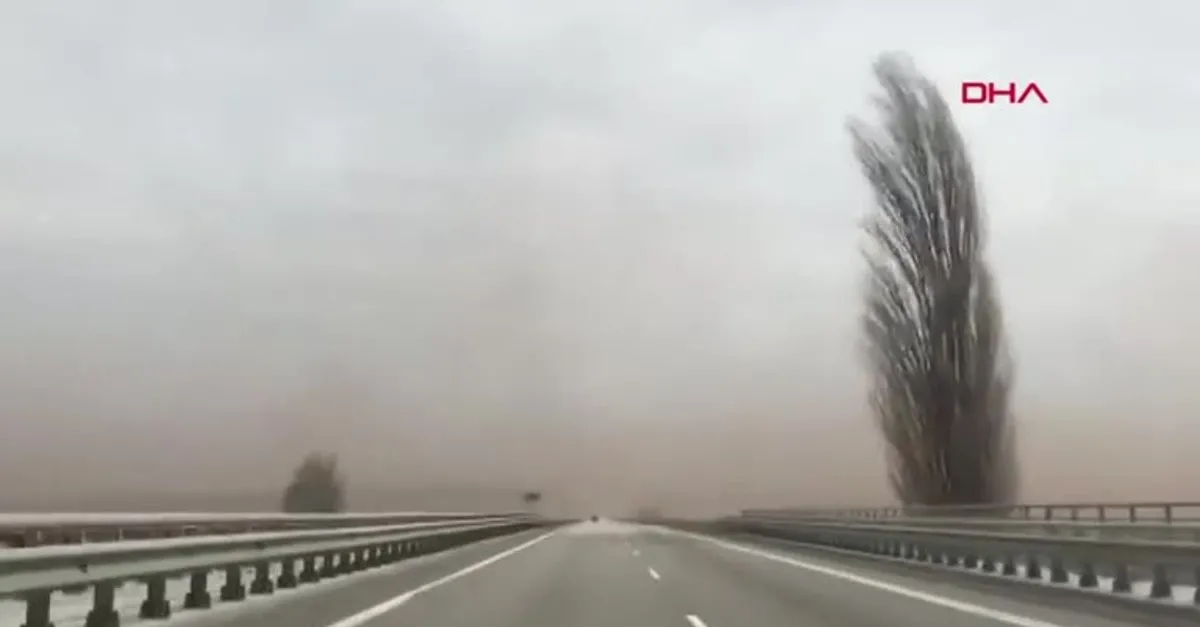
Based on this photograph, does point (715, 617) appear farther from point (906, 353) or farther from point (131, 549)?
point (906, 353)

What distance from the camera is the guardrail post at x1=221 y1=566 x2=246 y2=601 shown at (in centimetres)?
1695

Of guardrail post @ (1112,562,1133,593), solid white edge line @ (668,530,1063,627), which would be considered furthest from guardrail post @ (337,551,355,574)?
guardrail post @ (1112,562,1133,593)

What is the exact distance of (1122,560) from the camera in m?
16.3

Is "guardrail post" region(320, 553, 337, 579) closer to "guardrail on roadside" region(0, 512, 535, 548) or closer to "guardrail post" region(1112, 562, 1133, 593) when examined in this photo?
"guardrail on roadside" region(0, 512, 535, 548)

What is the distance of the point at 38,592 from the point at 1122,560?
1255cm

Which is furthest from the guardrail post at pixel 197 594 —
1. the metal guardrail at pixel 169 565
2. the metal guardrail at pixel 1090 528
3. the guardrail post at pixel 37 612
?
the metal guardrail at pixel 1090 528

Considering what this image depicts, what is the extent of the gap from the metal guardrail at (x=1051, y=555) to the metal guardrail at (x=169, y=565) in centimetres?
1095

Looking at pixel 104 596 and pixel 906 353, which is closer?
pixel 104 596

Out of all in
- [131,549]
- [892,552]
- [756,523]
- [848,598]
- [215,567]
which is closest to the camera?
[131,549]

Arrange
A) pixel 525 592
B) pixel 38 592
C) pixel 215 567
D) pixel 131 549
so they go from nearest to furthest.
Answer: pixel 38 592, pixel 131 549, pixel 215 567, pixel 525 592

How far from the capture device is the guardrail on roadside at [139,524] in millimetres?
21339

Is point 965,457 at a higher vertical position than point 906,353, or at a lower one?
lower

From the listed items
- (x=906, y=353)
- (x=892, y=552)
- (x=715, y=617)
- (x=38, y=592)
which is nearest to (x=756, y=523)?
(x=906, y=353)

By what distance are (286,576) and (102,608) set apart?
8.49 meters
